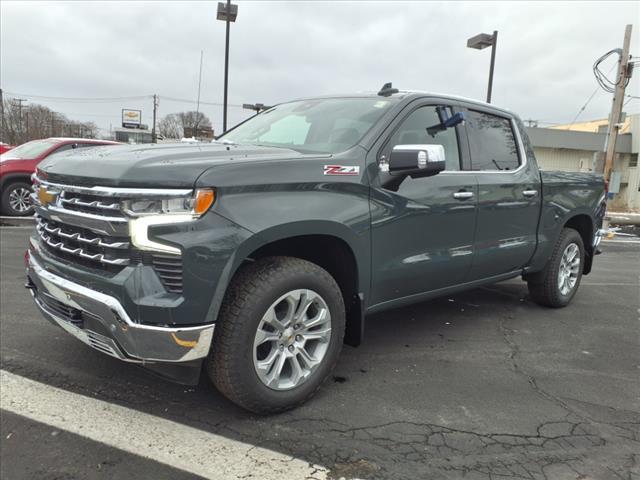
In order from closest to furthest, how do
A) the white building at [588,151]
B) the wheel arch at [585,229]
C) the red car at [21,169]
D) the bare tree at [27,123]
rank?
the wheel arch at [585,229], the red car at [21,169], the white building at [588,151], the bare tree at [27,123]

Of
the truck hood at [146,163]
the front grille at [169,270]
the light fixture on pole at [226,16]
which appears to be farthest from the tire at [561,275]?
the light fixture on pole at [226,16]

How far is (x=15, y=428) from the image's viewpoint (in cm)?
271

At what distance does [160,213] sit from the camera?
7.85ft

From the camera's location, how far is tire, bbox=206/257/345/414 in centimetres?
260

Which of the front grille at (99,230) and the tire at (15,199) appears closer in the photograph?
the front grille at (99,230)

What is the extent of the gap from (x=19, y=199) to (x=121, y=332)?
9.42 metres

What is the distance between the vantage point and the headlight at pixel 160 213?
236 centimetres

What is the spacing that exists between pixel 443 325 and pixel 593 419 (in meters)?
1.71

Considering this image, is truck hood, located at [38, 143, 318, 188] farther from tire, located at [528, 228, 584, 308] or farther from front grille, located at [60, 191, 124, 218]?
tire, located at [528, 228, 584, 308]

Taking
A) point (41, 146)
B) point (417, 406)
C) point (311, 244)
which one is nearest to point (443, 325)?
point (417, 406)

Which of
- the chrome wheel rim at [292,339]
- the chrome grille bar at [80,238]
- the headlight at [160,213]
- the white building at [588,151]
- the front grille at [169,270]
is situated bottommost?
the chrome wheel rim at [292,339]

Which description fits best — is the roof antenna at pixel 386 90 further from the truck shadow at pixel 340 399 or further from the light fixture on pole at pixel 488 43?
the light fixture on pole at pixel 488 43

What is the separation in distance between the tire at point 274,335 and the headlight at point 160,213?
1.51 feet

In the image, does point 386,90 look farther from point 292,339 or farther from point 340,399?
point 340,399
